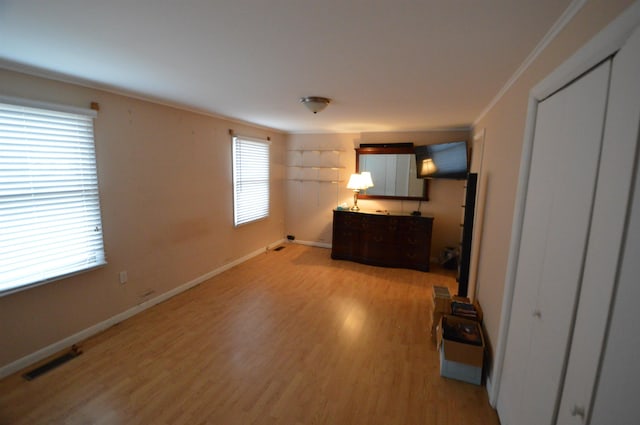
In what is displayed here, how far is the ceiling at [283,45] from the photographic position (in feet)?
4.15

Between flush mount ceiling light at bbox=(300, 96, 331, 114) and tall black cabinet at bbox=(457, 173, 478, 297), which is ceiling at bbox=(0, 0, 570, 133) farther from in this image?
tall black cabinet at bbox=(457, 173, 478, 297)

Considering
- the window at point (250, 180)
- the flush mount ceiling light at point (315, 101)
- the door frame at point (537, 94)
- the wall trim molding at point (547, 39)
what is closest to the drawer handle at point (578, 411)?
the door frame at point (537, 94)

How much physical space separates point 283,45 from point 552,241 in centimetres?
174

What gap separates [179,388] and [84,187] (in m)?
1.95

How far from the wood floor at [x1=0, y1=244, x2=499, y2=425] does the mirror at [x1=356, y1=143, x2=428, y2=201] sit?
208cm

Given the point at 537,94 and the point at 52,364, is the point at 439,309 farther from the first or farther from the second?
the point at 52,364

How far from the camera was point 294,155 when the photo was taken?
5762 mm

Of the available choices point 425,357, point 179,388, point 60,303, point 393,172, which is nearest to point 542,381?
point 425,357

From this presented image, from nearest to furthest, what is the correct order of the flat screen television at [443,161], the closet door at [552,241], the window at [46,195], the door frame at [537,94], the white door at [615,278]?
the white door at [615,278]
the door frame at [537,94]
the closet door at [552,241]
the window at [46,195]
the flat screen television at [443,161]

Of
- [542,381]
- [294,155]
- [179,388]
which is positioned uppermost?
[294,155]

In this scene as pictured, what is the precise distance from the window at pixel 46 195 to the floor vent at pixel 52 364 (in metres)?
0.67

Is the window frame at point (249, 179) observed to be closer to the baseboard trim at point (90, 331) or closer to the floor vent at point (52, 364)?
the baseboard trim at point (90, 331)

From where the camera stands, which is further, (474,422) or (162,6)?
(474,422)

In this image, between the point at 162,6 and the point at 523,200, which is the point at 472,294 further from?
the point at 162,6
